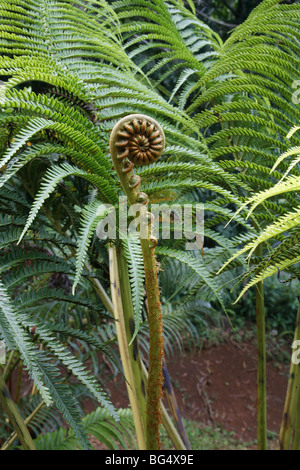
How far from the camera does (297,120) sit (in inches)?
32.5

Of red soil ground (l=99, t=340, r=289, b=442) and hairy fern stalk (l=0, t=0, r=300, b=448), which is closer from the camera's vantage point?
hairy fern stalk (l=0, t=0, r=300, b=448)

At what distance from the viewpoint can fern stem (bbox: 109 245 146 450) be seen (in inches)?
23.9

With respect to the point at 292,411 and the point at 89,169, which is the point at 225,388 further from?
the point at 89,169

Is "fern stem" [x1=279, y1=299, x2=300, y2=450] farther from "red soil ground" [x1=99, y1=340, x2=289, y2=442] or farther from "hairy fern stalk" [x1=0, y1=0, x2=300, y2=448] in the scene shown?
"red soil ground" [x1=99, y1=340, x2=289, y2=442]

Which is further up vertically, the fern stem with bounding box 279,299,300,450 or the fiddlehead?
the fiddlehead

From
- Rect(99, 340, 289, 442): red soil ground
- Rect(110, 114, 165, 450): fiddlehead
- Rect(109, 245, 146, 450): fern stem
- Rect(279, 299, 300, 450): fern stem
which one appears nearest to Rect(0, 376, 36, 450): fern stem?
Rect(109, 245, 146, 450): fern stem

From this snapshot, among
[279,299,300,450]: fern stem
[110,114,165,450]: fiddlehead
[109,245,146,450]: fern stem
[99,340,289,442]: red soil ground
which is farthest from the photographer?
[99,340,289,442]: red soil ground

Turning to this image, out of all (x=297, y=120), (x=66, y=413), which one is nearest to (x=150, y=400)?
(x=66, y=413)

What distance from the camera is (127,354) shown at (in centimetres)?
62

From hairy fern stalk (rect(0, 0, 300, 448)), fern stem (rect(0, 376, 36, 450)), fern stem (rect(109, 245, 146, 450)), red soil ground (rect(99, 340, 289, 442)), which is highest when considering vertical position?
hairy fern stalk (rect(0, 0, 300, 448))

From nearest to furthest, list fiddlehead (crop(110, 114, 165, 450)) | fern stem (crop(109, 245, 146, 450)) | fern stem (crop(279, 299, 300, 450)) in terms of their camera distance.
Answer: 1. fiddlehead (crop(110, 114, 165, 450))
2. fern stem (crop(109, 245, 146, 450))
3. fern stem (crop(279, 299, 300, 450))

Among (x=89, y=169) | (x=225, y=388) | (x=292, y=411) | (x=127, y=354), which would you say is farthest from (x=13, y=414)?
(x=225, y=388)

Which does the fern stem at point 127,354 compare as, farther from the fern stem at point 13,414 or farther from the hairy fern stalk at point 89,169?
the fern stem at point 13,414

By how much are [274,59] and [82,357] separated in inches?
40.1
